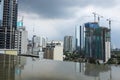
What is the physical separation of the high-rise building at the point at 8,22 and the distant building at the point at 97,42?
32.0 ft

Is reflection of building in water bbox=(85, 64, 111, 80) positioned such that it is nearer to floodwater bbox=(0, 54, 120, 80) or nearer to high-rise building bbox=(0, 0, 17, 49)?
floodwater bbox=(0, 54, 120, 80)

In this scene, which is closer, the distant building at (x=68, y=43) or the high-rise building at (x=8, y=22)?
the high-rise building at (x=8, y=22)

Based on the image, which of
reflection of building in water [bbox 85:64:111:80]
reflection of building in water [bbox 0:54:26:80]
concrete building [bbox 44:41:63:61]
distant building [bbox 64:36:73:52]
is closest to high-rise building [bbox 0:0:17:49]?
concrete building [bbox 44:41:63:61]

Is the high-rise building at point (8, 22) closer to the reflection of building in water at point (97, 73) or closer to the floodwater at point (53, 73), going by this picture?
the floodwater at point (53, 73)

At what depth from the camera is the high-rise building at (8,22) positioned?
31469 millimetres

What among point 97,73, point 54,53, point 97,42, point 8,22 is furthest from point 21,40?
point 97,73

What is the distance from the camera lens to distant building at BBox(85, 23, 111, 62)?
28938 mm

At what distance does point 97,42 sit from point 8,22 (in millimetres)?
12675

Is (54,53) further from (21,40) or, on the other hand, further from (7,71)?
(7,71)

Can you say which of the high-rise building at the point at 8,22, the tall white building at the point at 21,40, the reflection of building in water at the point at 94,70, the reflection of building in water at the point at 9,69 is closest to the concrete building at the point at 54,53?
the high-rise building at the point at 8,22

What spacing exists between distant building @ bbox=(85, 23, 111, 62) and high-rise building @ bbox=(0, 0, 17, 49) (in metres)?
9.75

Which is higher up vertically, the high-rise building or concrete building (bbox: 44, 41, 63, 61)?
the high-rise building

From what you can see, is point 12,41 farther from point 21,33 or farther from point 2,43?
point 21,33

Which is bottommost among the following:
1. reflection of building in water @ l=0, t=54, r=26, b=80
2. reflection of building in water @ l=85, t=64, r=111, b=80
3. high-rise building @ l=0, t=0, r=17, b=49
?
reflection of building in water @ l=85, t=64, r=111, b=80
